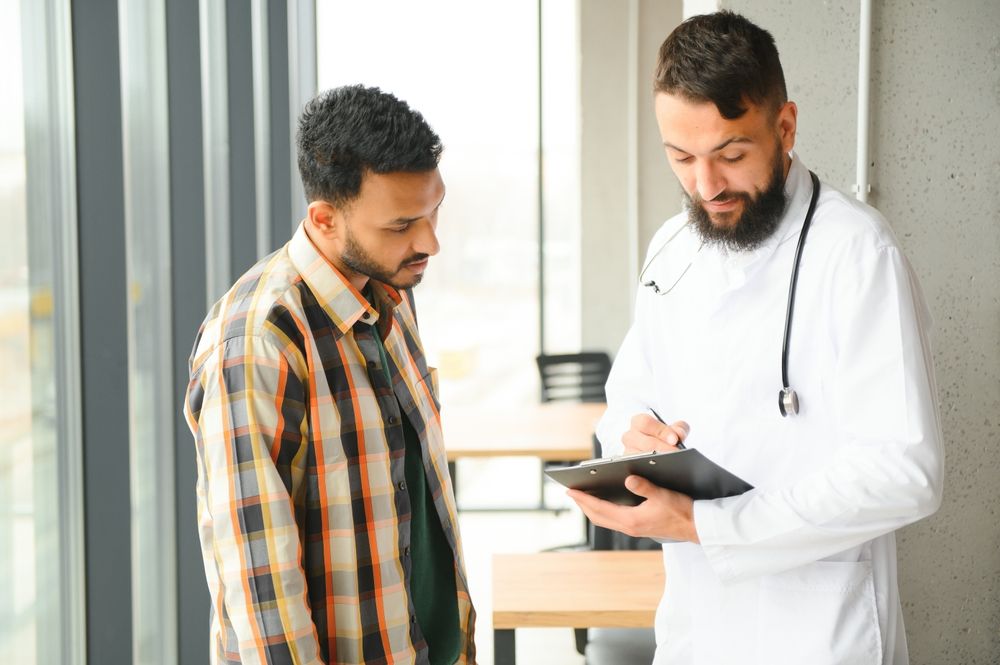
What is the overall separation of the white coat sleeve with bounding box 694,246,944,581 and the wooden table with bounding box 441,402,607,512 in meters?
2.43

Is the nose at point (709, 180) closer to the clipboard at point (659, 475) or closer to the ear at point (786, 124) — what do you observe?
the ear at point (786, 124)

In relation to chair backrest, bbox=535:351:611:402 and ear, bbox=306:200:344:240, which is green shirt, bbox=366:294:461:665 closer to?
ear, bbox=306:200:344:240

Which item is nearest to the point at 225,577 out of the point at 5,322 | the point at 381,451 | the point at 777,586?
the point at 381,451

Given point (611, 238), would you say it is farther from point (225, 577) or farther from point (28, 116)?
point (225, 577)

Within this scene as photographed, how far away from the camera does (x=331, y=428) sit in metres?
1.34

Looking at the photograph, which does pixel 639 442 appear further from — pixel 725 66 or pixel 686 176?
pixel 725 66

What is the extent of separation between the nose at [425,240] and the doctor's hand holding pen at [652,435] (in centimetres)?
48

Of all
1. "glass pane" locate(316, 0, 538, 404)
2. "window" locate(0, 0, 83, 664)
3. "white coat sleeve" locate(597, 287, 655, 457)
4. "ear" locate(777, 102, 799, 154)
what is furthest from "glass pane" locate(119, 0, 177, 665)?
"glass pane" locate(316, 0, 538, 404)

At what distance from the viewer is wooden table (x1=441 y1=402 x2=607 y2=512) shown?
13.4 feet

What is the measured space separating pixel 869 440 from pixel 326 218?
899 mm

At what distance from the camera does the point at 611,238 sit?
5.97 meters

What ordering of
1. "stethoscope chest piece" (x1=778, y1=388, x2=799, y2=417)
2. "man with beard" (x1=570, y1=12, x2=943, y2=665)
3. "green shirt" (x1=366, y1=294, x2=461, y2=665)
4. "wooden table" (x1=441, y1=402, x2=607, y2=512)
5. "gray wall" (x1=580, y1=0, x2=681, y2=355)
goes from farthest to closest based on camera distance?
"gray wall" (x1=580, y1=0, x2=681, y2=355), "wooden table" (x1=441, y1=402, x2=607, y2=512), "green shirt" (x1=366, y1=294, x2=461, y2=665), "stethoscope chest piece" (x1=778, y1=388, x2=799, y2=417), "man with beard" (x1=570, y1=12, x2=943, y2=665)

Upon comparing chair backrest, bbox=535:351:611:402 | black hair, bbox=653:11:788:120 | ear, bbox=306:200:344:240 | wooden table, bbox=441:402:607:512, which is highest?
black hair, bbox=653:11:788:120

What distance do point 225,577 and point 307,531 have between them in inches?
5.3
